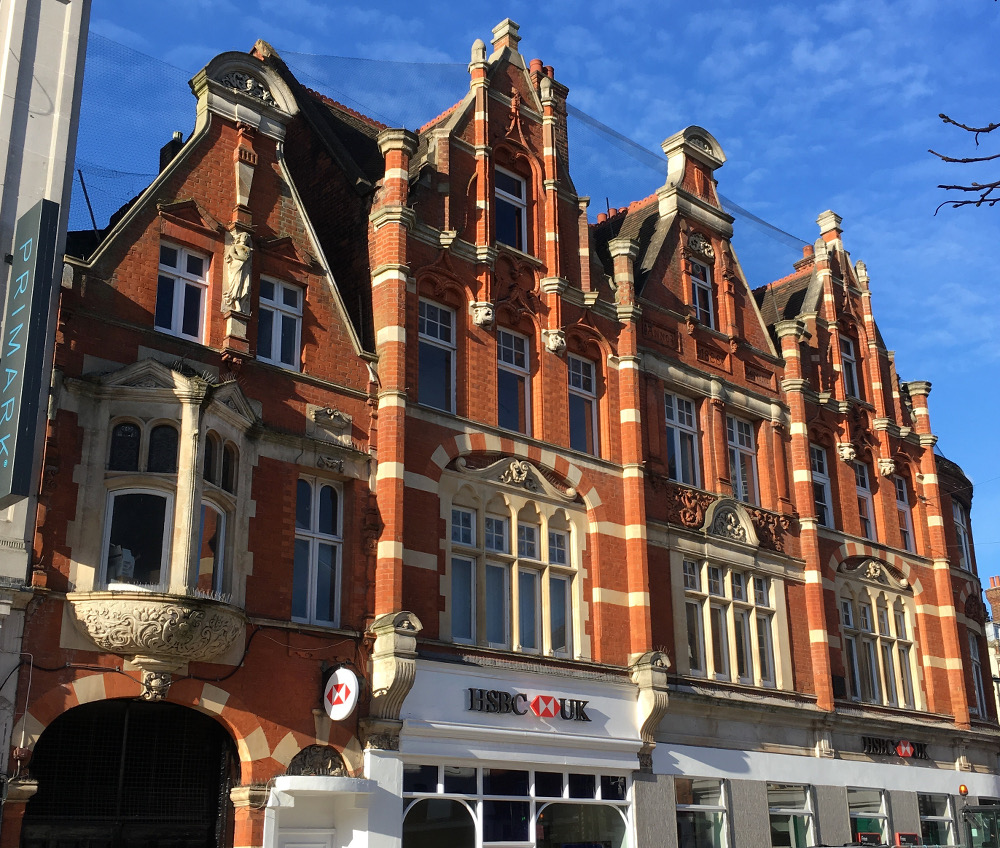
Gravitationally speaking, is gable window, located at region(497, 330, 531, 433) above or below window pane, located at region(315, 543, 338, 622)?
above

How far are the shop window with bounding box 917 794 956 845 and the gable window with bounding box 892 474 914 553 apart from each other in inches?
256

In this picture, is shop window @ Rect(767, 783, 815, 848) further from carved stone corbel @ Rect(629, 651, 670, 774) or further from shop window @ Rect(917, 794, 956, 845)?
shop window @ Rect(917, 794, 956, 845)

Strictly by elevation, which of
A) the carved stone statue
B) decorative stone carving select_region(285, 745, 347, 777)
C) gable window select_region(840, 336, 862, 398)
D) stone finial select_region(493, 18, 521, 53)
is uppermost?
stone finial select_region(493, 18, 521, 53)

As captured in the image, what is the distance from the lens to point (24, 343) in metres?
15.3

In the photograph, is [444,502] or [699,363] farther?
[699,363]

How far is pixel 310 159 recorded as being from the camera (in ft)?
80.9

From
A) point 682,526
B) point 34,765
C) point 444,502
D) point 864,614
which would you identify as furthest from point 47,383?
point 864,614

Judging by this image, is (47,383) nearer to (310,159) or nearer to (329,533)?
(329,533)

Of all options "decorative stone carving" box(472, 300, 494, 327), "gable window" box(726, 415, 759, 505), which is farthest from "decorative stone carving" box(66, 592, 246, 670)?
"gable window" box(726, 415, 759, 505)

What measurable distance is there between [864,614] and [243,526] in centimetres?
1750

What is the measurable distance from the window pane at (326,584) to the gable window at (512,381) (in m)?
4.73

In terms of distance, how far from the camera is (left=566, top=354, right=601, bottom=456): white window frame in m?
24.2

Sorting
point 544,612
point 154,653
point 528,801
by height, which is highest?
point 544,612

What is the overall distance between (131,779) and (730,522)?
14184 millimetres
